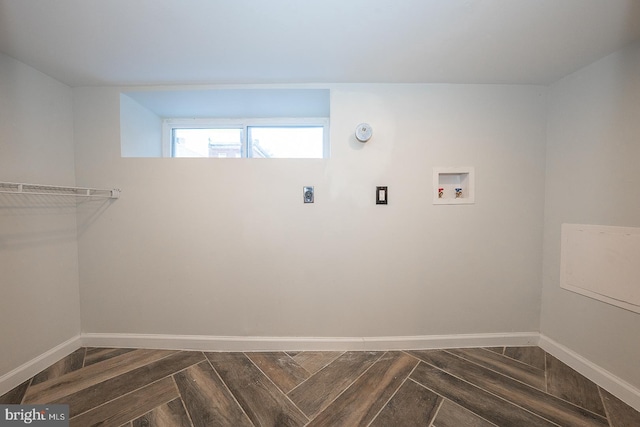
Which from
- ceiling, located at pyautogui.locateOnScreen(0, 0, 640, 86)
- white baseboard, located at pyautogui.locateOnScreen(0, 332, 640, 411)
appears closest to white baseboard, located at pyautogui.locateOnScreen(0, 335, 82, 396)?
white baseboard, located at pyautogui.locateOnScreen(0, 332, 640, 411)

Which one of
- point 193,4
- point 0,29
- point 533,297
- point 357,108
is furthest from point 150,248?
point 533,297

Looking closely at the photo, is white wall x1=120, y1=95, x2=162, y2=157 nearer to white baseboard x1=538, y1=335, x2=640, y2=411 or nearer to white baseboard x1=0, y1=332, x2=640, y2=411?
white baseboard x1=0, y1=332, x2=640, y2=411

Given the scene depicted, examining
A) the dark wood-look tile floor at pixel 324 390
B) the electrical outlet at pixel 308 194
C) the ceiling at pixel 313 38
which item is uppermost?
the ceiling at pixel 313 38

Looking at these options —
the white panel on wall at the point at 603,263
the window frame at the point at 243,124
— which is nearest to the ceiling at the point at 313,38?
the window frame at the point at 243,124

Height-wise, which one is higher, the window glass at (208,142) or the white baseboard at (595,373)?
the window glass at (208,142)

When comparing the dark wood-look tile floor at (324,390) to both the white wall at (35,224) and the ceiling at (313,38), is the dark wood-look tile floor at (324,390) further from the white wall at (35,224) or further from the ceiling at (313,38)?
the ceiling at (313,38)

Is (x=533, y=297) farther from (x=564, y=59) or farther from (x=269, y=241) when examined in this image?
(x=269, y=241)

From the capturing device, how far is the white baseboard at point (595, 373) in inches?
50.4

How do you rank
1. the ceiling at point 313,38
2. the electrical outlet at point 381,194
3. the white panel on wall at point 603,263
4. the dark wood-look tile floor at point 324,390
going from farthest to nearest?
the electrical outlet at point 381,194
the white panel on wall at point 603,263
the dark wood-look tile floor at point 324,390
the ceiling at point 313,38

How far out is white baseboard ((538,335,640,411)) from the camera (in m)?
1.28

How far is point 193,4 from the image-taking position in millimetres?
1055

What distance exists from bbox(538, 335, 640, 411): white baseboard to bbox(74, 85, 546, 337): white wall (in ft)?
0.73

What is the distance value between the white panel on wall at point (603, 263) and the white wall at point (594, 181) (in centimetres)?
5

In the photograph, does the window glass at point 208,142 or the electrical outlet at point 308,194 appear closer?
the electrical outlet at point 308,194
